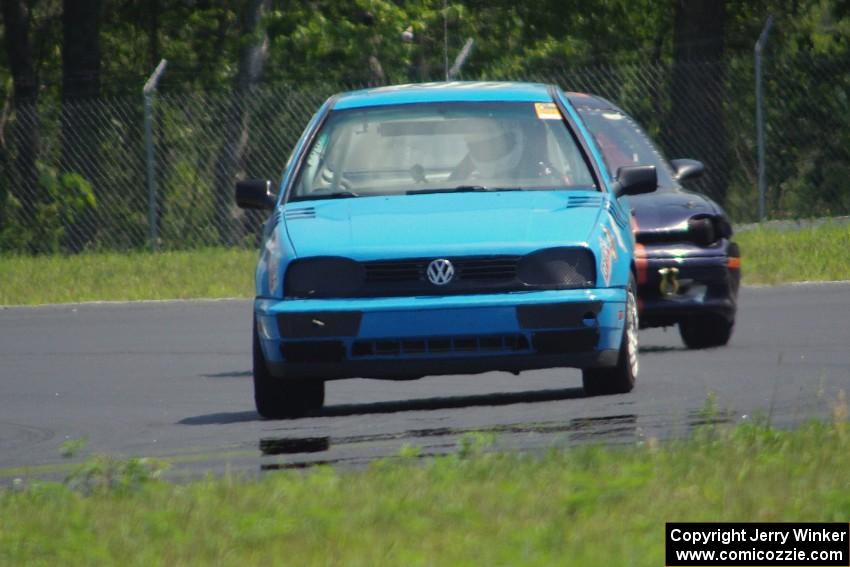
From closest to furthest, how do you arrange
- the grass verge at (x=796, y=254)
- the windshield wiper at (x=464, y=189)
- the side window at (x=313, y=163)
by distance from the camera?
the windshield wiper at (x=464, y=189) → the side window at (x=313, y=163) → the grass verge at (x=796, y=254)

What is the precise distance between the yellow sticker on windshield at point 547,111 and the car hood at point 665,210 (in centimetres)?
169

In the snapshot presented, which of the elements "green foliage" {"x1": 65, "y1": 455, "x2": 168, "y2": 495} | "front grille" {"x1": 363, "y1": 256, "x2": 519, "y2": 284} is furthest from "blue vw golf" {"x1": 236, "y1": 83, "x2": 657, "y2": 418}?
"green foliage" {"x1": 65, "y1": 455, "x2": 168, "y2": 495}

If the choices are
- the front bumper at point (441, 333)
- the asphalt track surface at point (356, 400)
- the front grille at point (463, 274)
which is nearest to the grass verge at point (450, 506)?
the asphalt track surface at point (356, 400)

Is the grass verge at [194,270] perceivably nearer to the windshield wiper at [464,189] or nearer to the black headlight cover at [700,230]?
the black headlight cover at [700,230]

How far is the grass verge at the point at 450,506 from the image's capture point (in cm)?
587

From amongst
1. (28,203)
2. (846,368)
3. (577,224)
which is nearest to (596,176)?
(577,224)

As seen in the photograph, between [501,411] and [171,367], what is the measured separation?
399 centimetres

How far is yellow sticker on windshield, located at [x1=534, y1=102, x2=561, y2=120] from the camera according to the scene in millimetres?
11148

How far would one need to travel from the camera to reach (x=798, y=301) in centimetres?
1666

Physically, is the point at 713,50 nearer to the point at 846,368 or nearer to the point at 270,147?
the point at 270,147

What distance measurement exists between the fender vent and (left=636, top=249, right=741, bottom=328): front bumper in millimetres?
2885

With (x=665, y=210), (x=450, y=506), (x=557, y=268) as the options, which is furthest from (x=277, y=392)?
(x=450, y=506)

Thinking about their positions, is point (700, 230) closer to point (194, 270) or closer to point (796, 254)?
point (796, 254)

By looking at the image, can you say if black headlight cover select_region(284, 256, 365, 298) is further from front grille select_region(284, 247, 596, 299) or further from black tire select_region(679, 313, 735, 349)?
black tire select_region(679, 313, 735, 349)
